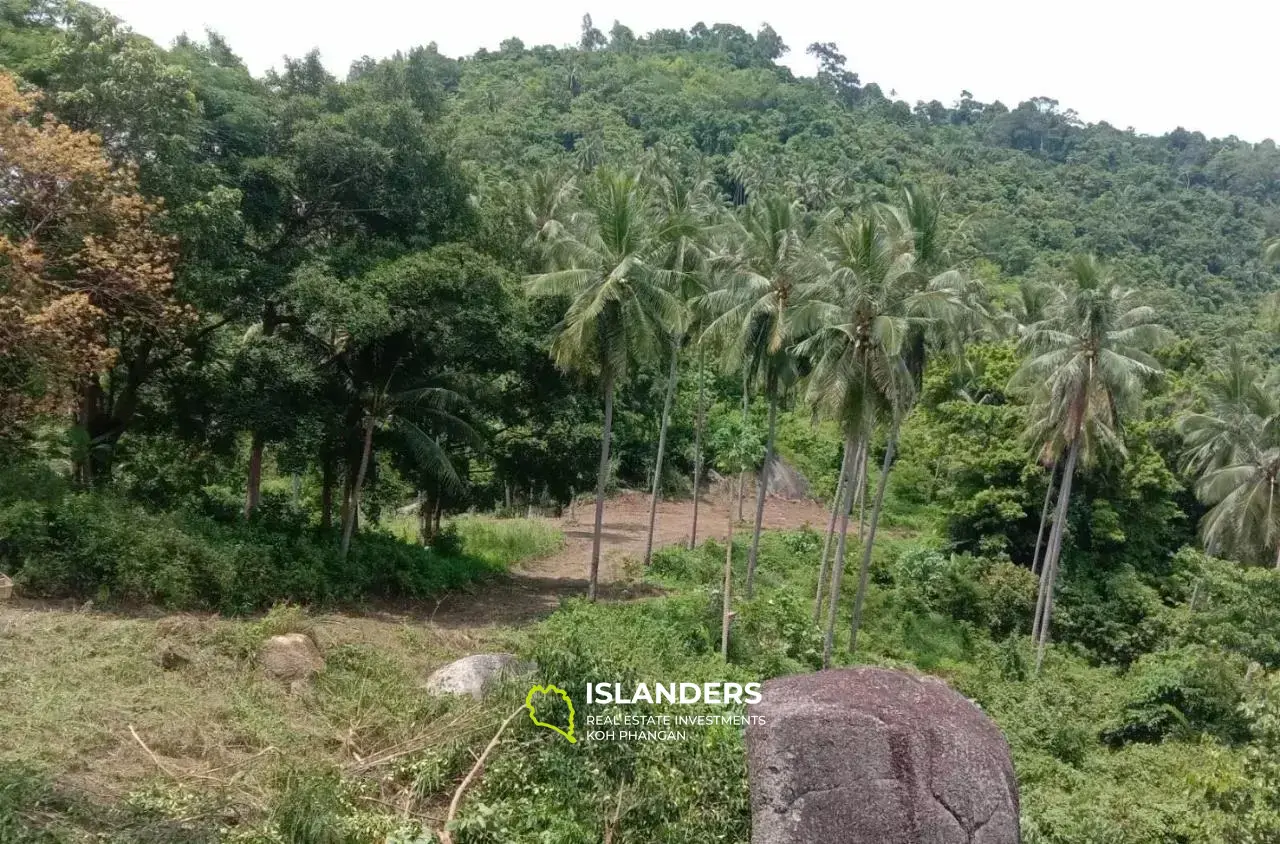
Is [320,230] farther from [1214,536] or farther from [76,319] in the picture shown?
[1214,536]

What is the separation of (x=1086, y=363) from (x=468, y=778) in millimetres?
20276

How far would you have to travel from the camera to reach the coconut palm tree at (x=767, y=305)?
22031 millimetres

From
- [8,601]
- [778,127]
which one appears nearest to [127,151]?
[8,601]

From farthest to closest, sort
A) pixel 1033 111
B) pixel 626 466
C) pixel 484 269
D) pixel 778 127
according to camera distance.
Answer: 1. pixel 1033 111
2. pixel 778 127
3. pixel 626 466
4. pixel 484 269

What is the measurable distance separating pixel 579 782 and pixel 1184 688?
1712cm

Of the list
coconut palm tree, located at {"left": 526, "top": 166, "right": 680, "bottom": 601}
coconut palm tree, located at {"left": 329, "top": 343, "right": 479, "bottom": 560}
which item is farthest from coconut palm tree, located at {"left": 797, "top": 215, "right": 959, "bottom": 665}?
coconut palm tree, located at {"left": 329, "top": 343, "right": 479, "bottom": 560}

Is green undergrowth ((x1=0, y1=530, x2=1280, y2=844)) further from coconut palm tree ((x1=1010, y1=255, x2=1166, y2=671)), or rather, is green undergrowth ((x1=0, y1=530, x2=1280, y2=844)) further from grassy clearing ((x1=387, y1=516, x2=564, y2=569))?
grassy clearing ((x1=387, y1=516, x2=564, y2=569))

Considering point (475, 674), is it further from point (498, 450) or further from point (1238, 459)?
point (1238, 459)

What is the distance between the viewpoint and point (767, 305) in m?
22.3

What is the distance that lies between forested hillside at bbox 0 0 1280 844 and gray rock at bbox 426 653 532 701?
51 cm

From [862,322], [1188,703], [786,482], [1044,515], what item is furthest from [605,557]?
[786,482]

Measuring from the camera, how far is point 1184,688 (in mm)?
21625

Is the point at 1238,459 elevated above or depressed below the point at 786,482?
above

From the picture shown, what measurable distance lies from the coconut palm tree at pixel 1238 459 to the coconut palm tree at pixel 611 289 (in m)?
20.0
